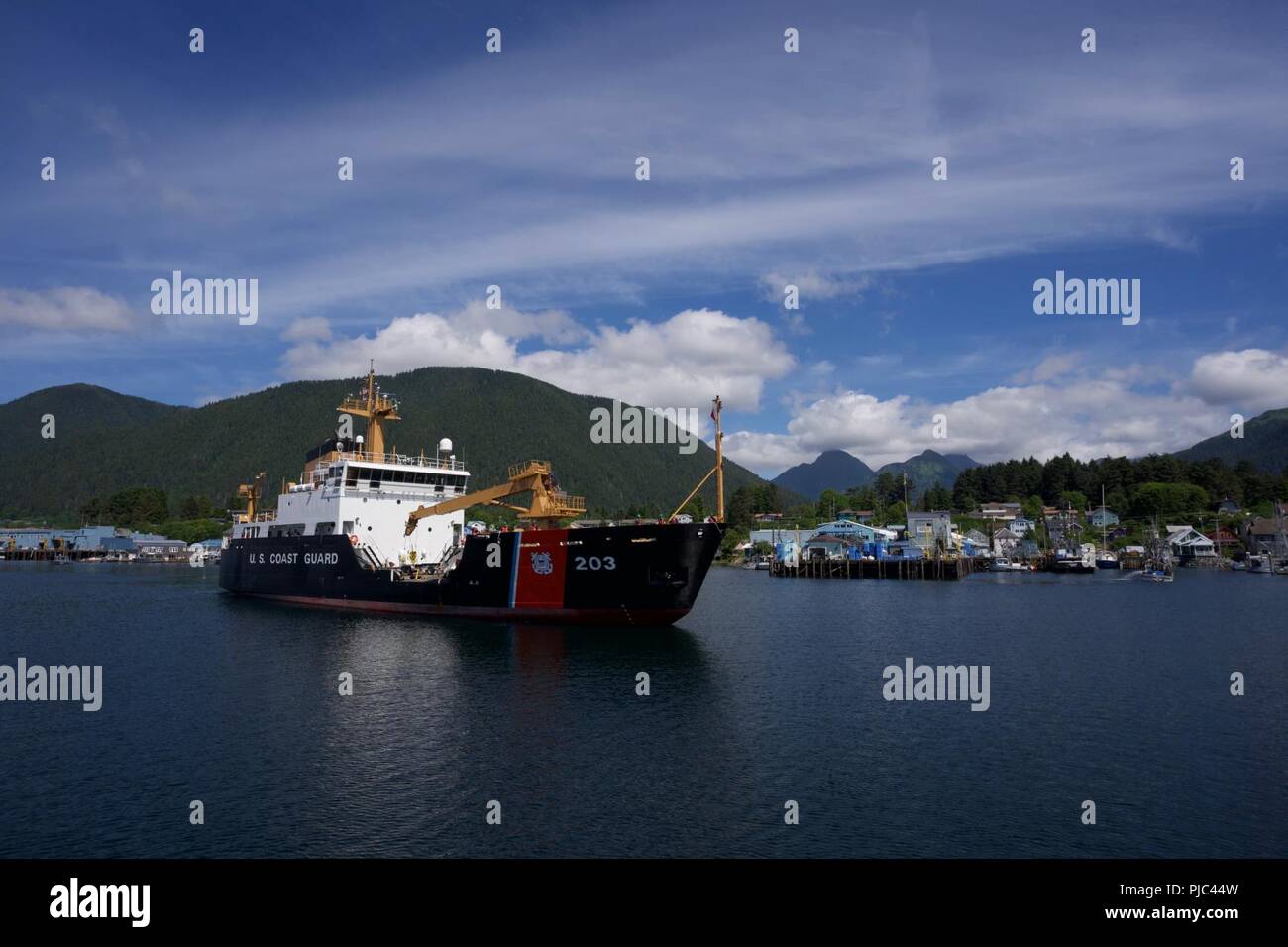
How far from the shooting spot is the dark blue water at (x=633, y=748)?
13.8 metres

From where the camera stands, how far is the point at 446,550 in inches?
1796

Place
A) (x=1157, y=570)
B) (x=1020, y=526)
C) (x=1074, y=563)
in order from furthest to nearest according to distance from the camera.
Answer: (x=1020, y=526)
(x=1074, y=563)
(x=1157, y=570)

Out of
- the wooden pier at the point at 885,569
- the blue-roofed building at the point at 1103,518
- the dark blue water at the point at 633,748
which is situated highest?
the blue-roofed building at the point at 1103,518

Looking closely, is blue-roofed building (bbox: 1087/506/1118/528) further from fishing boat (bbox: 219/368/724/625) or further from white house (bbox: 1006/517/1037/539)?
fishing boat (bbox: 219/368/724/625)

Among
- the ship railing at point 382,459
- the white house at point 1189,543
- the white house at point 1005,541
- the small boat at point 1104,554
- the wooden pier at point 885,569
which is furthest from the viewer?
the white house at point 1005,541

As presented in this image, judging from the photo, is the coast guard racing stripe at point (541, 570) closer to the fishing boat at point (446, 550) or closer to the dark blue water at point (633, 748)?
the fishing boat at point (446, 550)

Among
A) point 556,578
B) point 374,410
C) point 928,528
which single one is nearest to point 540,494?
point 556,578

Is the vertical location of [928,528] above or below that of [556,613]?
above

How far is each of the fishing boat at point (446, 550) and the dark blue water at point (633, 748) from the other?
200 cm

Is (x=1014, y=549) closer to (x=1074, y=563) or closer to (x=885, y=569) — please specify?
(x=1074, y=563)

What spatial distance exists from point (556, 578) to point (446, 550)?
1256 centimetres

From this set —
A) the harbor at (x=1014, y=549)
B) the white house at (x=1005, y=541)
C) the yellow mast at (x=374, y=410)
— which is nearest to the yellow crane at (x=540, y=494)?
the yellow mast at (x=374, y=410)

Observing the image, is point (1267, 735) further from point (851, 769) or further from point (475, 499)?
point (475, 499)
